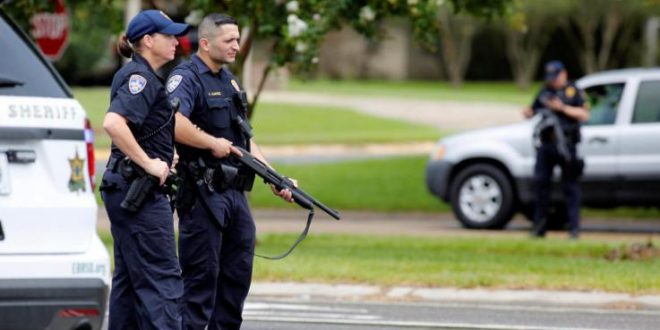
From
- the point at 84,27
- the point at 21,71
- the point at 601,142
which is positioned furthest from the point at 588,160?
the point at 84,27

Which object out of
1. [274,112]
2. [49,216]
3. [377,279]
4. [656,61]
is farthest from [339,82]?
[49,216]

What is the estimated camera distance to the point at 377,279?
38.7ft

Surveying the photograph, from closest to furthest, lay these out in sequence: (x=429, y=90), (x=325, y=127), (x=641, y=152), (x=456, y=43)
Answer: (x=641, y=152)
(x=325, y=127)
(x=429, y=90)
(x=456, y=43)

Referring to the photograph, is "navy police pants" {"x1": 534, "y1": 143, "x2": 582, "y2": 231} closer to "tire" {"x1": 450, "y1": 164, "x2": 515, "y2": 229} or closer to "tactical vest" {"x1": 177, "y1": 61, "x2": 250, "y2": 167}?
"tire" {"x1": 450, "y1": 164, "x2": 515, "y2": 229}

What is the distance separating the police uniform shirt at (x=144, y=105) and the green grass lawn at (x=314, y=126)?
23.8m

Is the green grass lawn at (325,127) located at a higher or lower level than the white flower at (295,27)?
lower

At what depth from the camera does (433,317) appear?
1041 centimetres

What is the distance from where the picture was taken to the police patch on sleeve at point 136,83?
7074mm

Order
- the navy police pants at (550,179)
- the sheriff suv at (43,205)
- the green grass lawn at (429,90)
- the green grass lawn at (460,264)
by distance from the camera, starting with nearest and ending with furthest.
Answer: the sheriff suv at (43,205) → the green grass lawn at (460,264) → the navy police pants at (550,179) → the green grass lawn at (429,90)

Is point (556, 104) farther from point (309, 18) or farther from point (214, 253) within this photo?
point (214, 253)

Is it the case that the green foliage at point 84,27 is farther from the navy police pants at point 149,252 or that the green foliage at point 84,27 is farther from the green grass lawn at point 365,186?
the navy police pants at point 149,252

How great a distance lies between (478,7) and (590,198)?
125 inches

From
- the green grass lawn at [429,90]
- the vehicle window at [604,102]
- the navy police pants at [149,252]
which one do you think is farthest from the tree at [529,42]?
the navy police pants at [149,252]

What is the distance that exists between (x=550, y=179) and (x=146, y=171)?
9.26 meters
